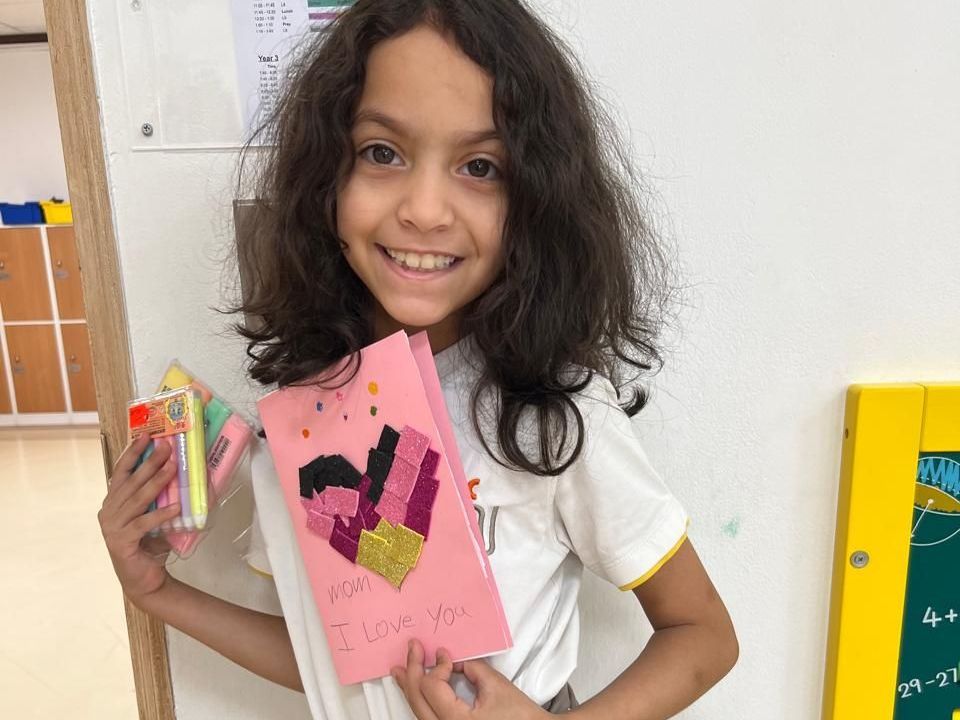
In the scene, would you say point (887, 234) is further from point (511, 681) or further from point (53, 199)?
point (53, 199)

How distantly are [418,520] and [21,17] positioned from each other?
14.8 feet

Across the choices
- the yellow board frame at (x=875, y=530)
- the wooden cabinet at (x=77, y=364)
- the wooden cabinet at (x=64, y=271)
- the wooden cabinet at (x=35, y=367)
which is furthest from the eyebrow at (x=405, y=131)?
the wooden cabinet at (x=35, y=367)

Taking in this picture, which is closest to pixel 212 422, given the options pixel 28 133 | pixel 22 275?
pixel 22 275

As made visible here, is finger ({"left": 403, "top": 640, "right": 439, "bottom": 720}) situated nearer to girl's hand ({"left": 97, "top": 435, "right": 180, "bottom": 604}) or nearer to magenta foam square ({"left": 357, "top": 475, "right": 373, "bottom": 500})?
magenta foam square ({"left": 357, "top": 475, "right": 373, "bottom": 500})

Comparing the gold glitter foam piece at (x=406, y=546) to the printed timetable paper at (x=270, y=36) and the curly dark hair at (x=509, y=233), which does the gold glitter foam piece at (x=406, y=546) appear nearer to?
the curly dark hair at (x=509, y=233)

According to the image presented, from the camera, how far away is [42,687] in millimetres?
1834

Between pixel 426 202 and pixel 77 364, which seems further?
pixel 77 364

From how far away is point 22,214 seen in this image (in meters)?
3.90

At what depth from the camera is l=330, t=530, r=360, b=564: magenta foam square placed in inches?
22.7

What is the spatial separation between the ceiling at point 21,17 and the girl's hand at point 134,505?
11.9 feet

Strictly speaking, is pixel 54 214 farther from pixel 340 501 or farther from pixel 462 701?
pixel 462 701

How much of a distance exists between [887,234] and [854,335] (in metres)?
0.11

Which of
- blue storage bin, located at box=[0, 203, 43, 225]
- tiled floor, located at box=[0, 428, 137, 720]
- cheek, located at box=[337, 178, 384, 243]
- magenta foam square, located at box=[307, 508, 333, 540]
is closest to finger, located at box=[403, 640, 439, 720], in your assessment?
magenta foam square, located at box=[307, 508, 333, 540]

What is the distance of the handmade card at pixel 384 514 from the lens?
54 cm
